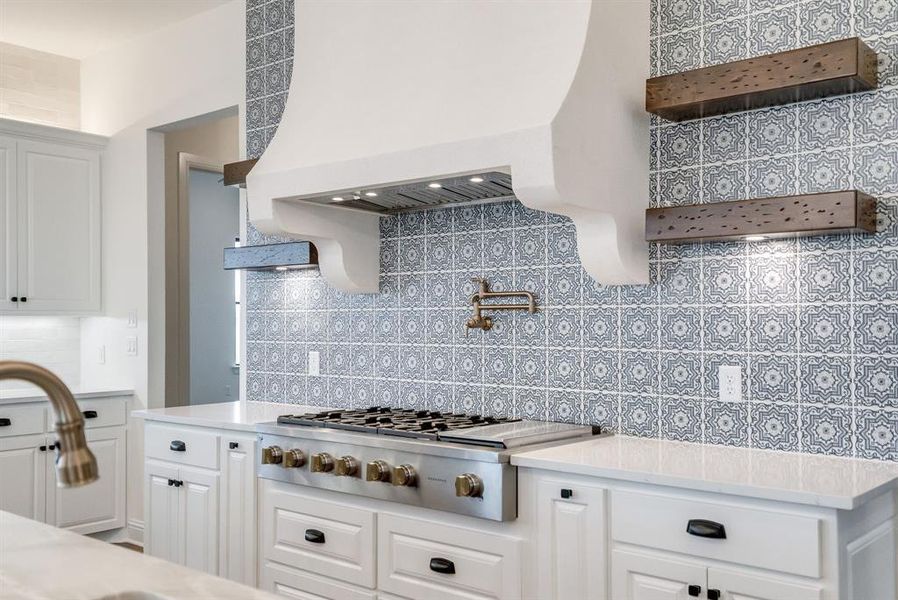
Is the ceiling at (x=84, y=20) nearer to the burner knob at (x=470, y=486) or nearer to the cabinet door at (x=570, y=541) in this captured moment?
the burner knob at (x=470, y=486)

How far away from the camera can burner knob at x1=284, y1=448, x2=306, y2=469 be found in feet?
10.3

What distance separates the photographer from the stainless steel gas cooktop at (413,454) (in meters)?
2.59

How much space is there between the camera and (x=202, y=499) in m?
3.62

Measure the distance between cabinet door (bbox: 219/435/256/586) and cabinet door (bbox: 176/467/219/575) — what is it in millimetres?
55

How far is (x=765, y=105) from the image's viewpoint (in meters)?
2.63

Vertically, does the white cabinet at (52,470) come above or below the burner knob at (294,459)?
below

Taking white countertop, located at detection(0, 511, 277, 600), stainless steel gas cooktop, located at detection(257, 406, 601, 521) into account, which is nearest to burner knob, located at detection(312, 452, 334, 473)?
stainless steel gas cooktop, located at detection(257, 406, 601, 521)

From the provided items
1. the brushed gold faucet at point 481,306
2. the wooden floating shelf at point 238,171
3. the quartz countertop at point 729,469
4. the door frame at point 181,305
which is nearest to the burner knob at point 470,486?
the quartz countertop at point 729,469

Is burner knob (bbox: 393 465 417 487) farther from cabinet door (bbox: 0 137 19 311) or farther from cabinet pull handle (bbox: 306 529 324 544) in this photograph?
cabinet door (bbox: 0 137 19 311)

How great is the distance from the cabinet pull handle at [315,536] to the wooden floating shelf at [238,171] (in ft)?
5.30

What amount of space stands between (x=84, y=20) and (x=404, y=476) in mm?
3424

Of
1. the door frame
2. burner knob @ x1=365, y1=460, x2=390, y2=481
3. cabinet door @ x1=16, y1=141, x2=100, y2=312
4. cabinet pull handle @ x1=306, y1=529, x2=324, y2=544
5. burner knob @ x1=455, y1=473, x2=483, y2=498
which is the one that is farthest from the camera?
the door frame

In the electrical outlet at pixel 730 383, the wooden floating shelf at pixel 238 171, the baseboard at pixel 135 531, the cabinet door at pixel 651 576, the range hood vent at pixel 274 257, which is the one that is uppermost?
the wooden floating shelf at pixel 238 171

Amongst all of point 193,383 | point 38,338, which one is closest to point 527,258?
point 38,338
